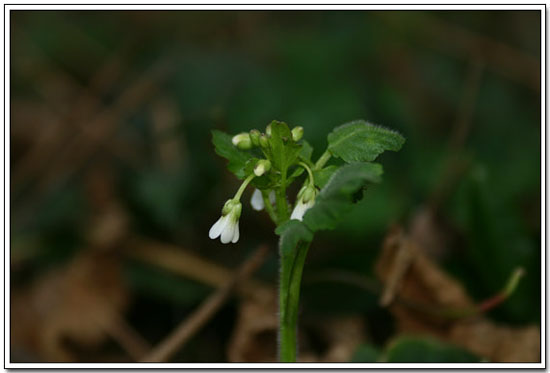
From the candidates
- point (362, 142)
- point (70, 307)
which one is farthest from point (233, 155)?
point (70, 307)

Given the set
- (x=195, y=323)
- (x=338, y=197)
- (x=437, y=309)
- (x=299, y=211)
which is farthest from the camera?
(x=437, y=309)

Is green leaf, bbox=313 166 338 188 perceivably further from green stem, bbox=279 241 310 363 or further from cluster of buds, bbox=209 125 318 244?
green stem, bbox=279 241 310 363

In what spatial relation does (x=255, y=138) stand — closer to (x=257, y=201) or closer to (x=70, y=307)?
(x=257, y=201)

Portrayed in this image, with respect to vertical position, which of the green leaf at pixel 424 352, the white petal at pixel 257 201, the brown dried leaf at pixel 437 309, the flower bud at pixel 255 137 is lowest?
the brown dried leaf at pixel 437 309

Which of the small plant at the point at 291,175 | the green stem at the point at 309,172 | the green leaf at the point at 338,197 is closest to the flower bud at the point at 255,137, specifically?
the small plant at the point at 291,175

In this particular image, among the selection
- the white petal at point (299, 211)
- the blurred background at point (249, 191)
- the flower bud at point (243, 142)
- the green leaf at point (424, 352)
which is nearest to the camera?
the white petal at point (299, 211)

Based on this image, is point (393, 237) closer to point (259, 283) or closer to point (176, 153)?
point (259, 283)

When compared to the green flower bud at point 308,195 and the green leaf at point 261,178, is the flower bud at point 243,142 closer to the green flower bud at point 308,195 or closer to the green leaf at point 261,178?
the green leaf at point 261,178

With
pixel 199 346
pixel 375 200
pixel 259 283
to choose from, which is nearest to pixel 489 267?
pixel 375 200

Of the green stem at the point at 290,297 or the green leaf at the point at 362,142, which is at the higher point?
the green leaf at the point at 362,142
